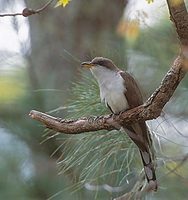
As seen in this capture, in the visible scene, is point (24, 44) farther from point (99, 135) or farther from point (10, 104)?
point (99, 135)

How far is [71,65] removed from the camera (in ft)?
5.58

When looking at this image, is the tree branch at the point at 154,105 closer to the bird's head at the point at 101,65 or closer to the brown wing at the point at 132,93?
the brown wing at the point at 132,93

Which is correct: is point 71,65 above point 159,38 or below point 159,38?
below

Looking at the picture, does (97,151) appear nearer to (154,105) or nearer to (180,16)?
(154,105)

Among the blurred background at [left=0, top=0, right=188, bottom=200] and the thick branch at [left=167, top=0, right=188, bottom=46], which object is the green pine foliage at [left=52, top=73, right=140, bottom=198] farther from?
the thick branch at [left=167, top=0, right=188, bottom=46]

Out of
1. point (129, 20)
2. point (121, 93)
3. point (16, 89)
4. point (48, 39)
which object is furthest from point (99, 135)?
point (48, 39)

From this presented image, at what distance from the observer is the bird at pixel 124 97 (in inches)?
43.9

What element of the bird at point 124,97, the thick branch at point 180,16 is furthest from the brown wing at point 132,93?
the thick branch at point 180,16

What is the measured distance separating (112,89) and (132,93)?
2.4 inches

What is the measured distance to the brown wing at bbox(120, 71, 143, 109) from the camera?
116cm

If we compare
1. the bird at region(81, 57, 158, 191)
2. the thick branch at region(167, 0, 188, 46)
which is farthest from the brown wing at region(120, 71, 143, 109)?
the thick branch at region(167, 0, 188, 46)

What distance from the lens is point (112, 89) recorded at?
123cm

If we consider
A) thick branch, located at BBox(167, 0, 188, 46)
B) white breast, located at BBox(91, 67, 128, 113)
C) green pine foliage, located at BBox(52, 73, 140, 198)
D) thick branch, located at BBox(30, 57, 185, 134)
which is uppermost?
thick branch, located at BBox(167, 0, 188, 46)

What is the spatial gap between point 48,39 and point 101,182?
1.67 feet
